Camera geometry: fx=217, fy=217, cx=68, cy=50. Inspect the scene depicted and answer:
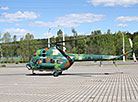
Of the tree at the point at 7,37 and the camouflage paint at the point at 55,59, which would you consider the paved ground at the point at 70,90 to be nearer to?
the camouflage paint at the point at 55,59

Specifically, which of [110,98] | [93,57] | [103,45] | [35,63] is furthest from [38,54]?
[103,45]

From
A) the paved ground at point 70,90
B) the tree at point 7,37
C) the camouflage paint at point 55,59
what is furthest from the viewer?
the tree at point 7,37

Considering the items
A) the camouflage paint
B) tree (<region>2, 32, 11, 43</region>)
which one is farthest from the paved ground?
tree (<region>2, 32, 11, 43</region>)

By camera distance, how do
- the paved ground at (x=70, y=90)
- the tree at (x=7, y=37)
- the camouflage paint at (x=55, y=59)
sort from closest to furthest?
the paved ground at (x=70, y=90), the camouflage paint at (x=55, y=59), the tree at (x=7, y=37)

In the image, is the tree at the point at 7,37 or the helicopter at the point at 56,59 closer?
the helicopter at the point at 56,59

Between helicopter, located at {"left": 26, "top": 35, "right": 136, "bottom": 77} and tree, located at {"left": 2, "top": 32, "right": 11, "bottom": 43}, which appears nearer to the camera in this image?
helicopter, located at {"left": 26, "top": 35, "right": 136, "bottom": 77}

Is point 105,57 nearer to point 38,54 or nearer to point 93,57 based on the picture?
point 93,57

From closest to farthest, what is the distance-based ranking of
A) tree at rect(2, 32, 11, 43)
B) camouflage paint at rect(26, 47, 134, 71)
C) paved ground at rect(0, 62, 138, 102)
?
paved ground at rect(0, 62, 138, 102) → camouflage paint at rect(26, 47, 134, 71) → tree at rect(2, 32, 11, 43)

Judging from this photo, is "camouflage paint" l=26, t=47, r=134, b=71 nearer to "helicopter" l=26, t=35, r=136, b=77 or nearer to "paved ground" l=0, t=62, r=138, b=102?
"helicopter" l=26, t=35, r=136, b=77

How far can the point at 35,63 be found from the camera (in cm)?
2048

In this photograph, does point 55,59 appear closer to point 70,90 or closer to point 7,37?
point 70,90

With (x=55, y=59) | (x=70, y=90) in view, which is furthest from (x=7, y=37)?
(x=70, y=90)

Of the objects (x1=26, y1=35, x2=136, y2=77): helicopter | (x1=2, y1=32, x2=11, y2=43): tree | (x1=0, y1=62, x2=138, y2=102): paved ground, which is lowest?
(x1=0, y1=62, x2=138, y2=102): paved ground

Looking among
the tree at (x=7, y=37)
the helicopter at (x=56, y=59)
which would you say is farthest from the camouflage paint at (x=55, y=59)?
the tree at (x=7, y=37)
